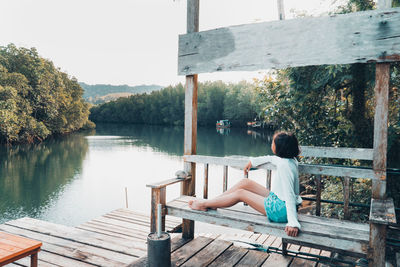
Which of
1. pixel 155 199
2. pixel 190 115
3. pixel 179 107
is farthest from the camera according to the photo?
pixel 179 107

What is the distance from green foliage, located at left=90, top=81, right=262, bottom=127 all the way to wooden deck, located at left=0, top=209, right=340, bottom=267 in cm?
4548

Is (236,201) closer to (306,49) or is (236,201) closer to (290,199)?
(290,199)

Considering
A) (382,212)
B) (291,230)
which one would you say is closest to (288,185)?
(291,230)

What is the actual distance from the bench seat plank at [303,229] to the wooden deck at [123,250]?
1.18 ft

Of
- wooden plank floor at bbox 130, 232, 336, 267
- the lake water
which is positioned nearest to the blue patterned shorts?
wooden plank floor at bbox 130, 232, 336, 267

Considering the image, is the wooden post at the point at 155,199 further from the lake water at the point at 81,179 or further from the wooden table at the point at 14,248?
the lake water at the point at 81,179

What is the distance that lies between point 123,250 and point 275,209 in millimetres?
1999

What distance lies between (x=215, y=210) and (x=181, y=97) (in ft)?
215

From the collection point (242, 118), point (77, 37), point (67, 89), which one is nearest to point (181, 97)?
point (242, 118)

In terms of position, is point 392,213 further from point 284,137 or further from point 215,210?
point 215,210

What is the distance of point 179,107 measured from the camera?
66375mm

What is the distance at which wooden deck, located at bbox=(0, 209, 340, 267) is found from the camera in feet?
8.71

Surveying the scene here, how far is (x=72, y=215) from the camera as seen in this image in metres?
10.5

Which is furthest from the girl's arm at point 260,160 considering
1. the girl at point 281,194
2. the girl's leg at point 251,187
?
the girl's leg at point 251,187
